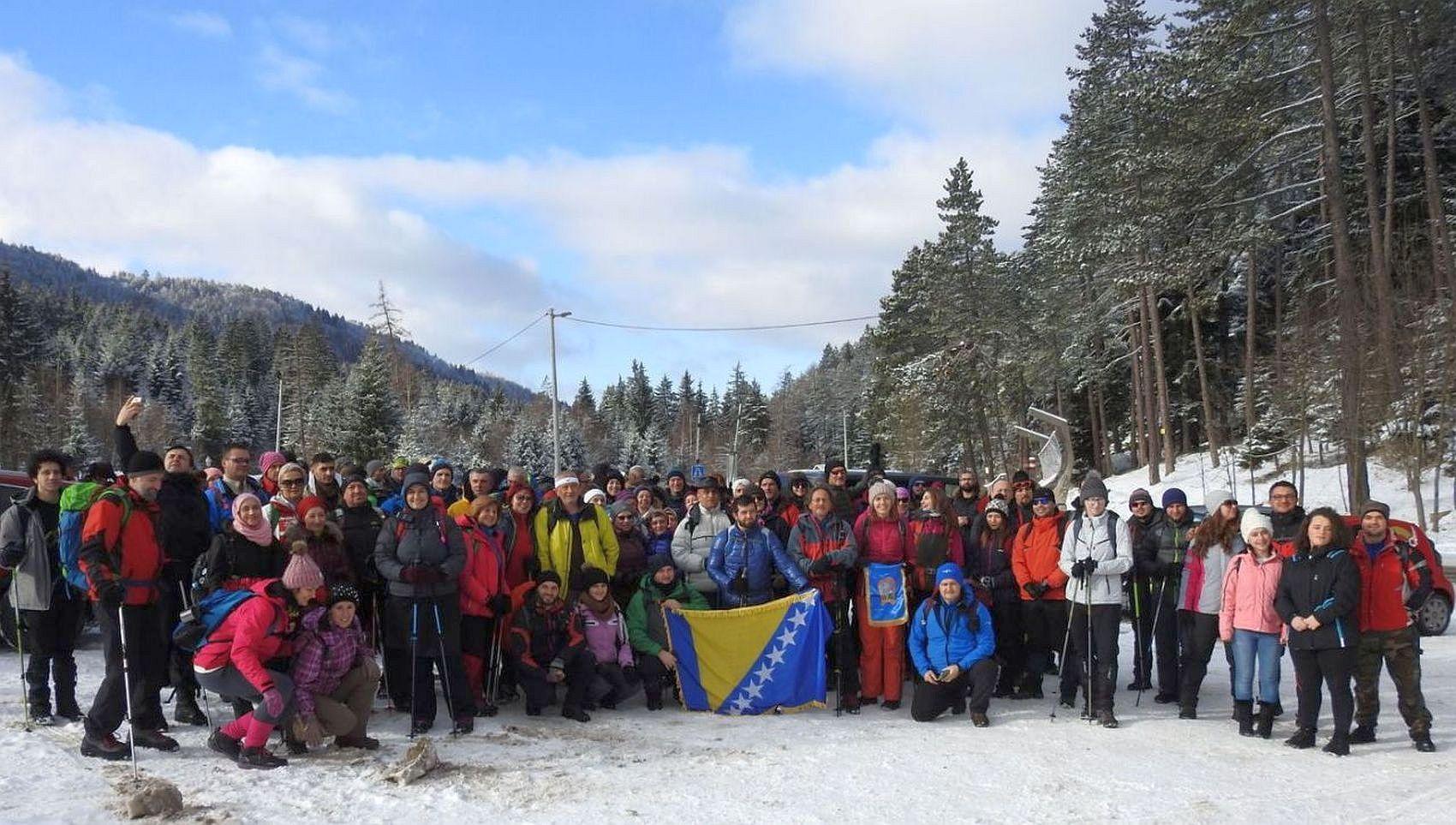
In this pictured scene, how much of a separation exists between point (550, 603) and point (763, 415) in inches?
3161

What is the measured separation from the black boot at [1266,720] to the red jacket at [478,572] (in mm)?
5949

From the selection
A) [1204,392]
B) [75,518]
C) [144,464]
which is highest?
[1204,392]

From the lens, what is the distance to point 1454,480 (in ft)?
81.7

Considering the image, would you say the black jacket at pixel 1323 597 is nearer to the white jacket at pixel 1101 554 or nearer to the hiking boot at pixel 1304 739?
the hiking boot at pixel 1304 739

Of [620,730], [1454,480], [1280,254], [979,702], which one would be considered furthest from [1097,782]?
[1280,254]

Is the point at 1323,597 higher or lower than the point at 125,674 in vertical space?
higher

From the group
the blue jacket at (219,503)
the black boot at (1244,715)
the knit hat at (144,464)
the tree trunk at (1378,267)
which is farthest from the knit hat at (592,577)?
the tree trunk at (1378,267)

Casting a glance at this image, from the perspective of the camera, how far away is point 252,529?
645 cm

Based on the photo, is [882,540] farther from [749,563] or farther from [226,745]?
Result: [226,745]

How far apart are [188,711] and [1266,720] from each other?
7.91m

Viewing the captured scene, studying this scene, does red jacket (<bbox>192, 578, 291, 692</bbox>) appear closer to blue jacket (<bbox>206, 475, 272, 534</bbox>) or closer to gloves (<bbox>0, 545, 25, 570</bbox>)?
blue jacket (<bbox>206, 475, 272, 534</bbox>)

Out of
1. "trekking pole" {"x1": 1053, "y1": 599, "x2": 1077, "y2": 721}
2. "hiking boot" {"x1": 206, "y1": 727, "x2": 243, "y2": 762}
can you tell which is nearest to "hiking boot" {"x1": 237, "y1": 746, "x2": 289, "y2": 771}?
"hiking boot" {"x1": 206, "y1": 727, "x2": 243, "y2": 762}

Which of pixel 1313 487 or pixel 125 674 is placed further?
pixel 1313 487

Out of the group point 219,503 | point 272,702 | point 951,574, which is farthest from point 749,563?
point 219,503
